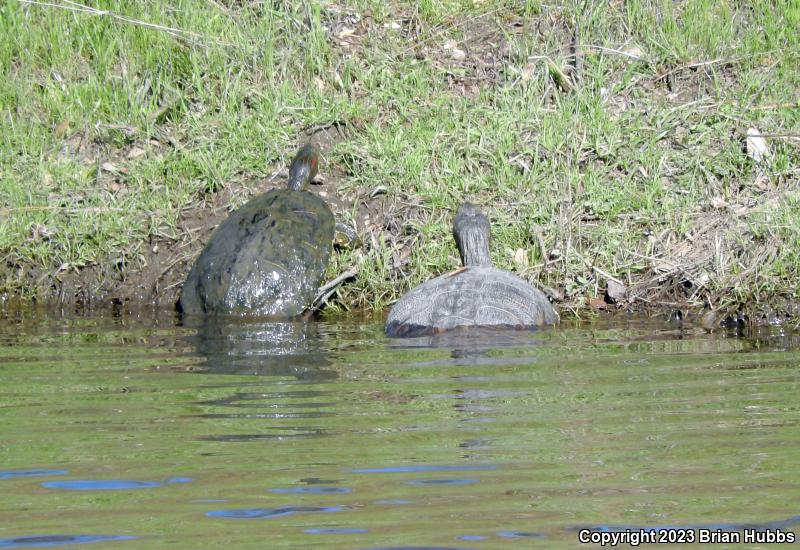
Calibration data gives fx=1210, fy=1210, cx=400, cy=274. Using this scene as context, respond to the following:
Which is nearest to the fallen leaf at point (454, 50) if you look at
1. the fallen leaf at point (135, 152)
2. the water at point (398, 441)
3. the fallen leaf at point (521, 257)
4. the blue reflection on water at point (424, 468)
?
the fallen leaf at point (521, 257)

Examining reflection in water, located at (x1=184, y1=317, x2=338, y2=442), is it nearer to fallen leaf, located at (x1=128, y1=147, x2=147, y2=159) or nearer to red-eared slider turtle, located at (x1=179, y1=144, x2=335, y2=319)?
red-eared slider turtle, located at (x1=179, y1=144, x2=335, y2=319)

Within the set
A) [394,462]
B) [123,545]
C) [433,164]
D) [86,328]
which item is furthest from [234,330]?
[123,545]

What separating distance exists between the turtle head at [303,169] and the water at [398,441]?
1695 mm

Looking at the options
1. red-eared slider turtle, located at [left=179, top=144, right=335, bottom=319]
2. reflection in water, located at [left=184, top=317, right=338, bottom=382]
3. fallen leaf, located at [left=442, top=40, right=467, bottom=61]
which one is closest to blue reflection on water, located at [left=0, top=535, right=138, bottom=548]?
reflection in water, located at [left=184, top=317, right=338, bottom=382]

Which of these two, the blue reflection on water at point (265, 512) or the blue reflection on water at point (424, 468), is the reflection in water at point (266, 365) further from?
the blue reflection on water at point (265, 512)

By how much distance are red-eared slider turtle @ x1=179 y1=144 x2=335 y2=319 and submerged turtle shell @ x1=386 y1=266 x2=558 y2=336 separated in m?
0.75

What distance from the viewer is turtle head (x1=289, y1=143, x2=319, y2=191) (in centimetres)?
728

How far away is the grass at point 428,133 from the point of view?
270 inches

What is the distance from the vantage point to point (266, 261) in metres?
6.86

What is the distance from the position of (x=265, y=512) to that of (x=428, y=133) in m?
4.95

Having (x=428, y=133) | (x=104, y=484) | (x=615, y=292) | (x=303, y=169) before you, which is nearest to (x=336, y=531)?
(x=104, y=484)

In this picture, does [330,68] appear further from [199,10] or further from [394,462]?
[394,462]

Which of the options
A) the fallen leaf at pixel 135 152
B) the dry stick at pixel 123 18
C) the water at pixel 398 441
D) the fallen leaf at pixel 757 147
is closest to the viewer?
the water at pixel 398 441

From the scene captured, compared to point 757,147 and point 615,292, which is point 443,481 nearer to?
point 615,292
